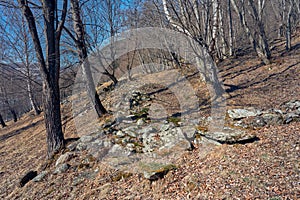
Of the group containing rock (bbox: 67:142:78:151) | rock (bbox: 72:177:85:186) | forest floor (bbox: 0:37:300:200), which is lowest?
forest floor (bbox: 0:37:300:200)

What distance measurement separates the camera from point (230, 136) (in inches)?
140

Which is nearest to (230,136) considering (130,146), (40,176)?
(130,146)

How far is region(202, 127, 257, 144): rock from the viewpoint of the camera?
136 inches

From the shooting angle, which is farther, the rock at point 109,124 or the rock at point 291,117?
the rock at point 109,124

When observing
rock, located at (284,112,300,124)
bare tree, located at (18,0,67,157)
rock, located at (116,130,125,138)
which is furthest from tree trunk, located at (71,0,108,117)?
rock, located at (284,112,300,124)

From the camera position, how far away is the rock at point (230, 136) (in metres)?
3.46

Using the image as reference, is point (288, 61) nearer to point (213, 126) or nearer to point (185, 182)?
point (213, 126)

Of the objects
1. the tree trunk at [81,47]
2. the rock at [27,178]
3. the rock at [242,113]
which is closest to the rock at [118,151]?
the rock at [27,178]

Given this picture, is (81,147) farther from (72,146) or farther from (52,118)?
(52,118)

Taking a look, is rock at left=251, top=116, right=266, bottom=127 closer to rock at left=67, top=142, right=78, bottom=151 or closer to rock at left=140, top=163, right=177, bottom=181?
rock at left=140, top=163, right=177, bottom=181

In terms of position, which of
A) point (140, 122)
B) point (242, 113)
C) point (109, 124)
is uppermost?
point (109, 124)

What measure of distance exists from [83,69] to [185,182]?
210 inches

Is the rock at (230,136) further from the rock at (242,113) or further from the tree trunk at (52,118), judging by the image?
the tree trunk at (52,118)

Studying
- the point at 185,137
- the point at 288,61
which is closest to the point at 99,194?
the point at 185,137
